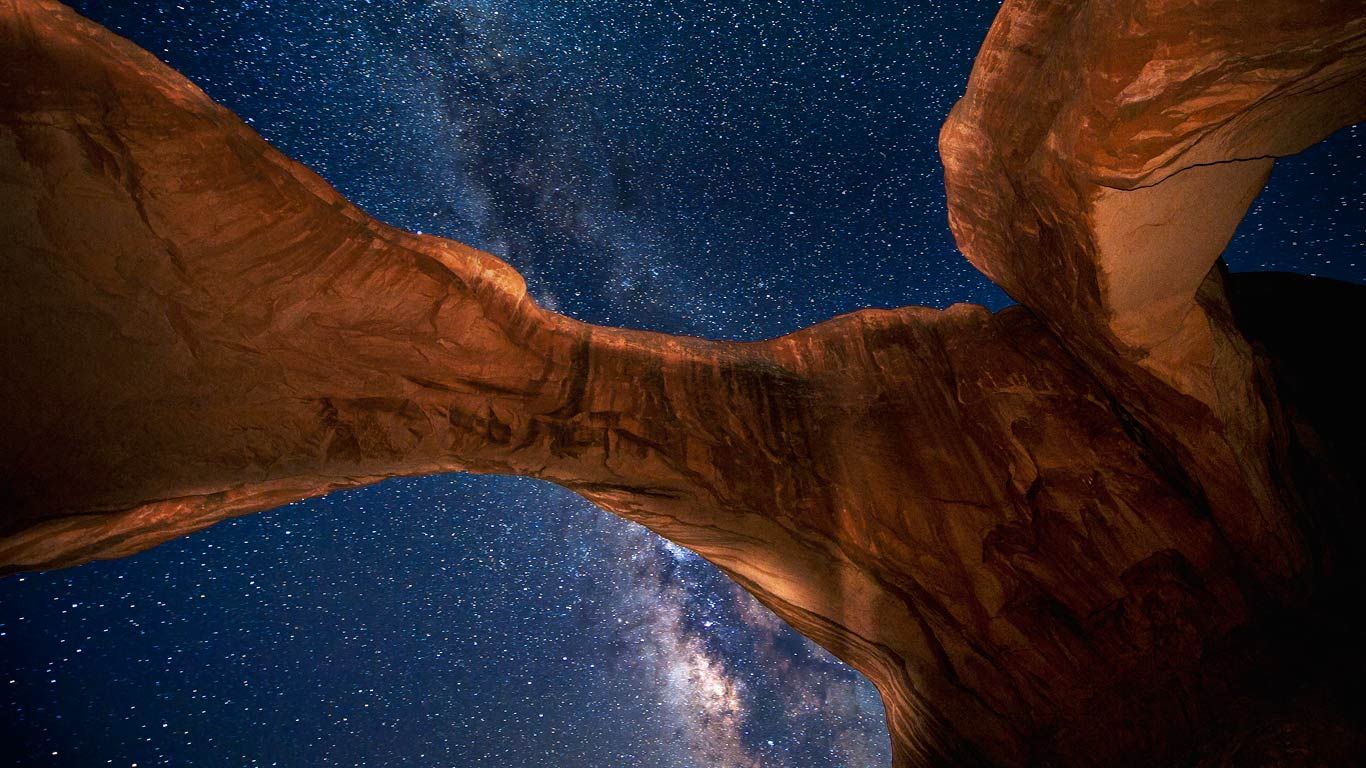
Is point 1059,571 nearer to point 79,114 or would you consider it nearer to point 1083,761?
point 1083,761

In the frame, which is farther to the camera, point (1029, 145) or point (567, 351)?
point (567, 351)

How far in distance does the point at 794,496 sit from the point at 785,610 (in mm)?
1582

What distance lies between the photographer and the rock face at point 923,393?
250cm

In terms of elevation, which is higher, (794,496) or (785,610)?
(794,496)

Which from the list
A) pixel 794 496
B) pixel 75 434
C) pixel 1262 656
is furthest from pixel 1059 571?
pixel 75 434

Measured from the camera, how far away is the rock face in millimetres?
2496

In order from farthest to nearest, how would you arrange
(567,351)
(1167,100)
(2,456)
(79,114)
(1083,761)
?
(567,351)
(1083,761)
(2,456)
(79,114)
(1167,100)

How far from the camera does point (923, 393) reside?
434 centimetres

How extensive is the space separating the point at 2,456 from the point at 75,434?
10.1 inches

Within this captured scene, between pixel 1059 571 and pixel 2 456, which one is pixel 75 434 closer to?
pixel 2 456

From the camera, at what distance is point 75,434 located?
9.22 feet

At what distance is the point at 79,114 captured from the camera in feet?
8.02

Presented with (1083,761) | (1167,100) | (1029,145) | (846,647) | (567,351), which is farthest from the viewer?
(846,647)

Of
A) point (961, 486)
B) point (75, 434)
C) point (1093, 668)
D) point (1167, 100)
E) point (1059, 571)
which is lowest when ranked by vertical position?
point (75, 434)
